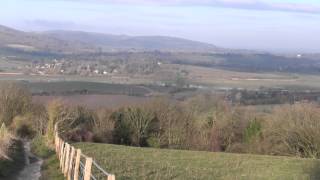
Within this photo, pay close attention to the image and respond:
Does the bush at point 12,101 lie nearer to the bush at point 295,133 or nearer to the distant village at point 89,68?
the bush at point 295,133

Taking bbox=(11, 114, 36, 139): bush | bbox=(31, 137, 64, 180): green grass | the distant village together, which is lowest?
the distant village

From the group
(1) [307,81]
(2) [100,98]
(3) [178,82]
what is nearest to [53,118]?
(2) [100,98]

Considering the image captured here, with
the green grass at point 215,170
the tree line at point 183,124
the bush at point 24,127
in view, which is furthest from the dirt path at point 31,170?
the tree line at point 183,124

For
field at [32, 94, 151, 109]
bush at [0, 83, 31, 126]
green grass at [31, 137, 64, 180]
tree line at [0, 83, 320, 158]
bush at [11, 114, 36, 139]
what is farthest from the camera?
field at [32, 94, 151, 109]

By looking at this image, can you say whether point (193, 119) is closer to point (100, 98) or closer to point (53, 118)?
point (100, 98)

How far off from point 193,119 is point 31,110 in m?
20.0

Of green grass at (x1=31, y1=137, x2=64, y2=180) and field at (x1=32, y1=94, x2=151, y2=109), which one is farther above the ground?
green grass at (x1=31, y1=137, x2=64, y2=180)

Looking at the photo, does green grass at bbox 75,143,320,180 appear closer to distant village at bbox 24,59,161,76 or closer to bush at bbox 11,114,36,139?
bush at bbox 11,114,36,139

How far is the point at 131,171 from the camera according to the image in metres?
22.3

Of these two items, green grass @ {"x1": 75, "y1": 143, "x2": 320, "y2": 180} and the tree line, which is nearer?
green grass @ {"x1": 75, "y1": 143, "x2": 320, "y2": 180}

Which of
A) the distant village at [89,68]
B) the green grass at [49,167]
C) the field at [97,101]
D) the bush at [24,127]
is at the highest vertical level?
the green grass at [49,167]

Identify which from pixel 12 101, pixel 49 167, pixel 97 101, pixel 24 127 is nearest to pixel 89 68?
pixel 97 101

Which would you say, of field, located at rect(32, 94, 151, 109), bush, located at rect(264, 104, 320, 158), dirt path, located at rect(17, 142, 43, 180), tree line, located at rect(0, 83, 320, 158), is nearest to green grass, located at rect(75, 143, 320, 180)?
dirt path, located at rect(17, 142, 43, 180)

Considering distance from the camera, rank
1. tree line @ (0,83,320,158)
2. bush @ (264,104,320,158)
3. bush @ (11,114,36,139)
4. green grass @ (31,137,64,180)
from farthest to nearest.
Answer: tree line @ (0,83,320,158) → bush @ (264,104,320,158) → bush @ (11,114,36,139) → green grass @ (31,137,64,180)
